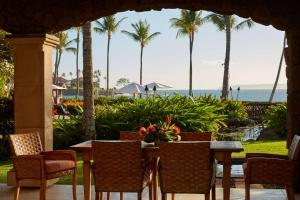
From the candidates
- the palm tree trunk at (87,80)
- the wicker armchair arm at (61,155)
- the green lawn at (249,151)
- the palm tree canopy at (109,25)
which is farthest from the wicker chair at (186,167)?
the palm tree canopy at (109,25)

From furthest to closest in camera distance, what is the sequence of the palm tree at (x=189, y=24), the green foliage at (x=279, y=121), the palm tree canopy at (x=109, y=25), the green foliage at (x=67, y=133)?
the palm tree canopy at (x=109, y=25) → the palm tree at (x=189, y=24) → the green foliage at (x=279, y=121) → the green foliage at (x=67, y=133)

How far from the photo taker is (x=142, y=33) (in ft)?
161

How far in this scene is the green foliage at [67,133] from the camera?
40.3 feet

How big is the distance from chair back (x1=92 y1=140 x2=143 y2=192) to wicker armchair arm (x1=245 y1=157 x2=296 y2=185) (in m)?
1.18

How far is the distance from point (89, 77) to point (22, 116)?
4.93 m

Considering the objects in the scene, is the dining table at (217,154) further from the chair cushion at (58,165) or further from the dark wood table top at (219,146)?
the chair cushion at (58,165)

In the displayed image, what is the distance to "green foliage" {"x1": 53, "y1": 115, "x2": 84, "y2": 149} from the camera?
12297 mm

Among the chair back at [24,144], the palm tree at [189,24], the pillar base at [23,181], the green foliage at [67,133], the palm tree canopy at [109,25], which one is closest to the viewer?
the chair back at [24,144]

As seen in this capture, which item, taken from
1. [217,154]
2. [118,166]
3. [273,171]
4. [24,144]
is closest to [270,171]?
[273,171]

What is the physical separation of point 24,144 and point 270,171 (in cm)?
297

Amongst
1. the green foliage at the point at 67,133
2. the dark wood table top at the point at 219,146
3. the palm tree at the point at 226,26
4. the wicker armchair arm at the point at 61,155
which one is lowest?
the green foliage at the point at 67,133

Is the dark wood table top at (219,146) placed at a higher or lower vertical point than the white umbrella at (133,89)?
lower

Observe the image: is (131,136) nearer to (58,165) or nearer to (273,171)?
(58,165)

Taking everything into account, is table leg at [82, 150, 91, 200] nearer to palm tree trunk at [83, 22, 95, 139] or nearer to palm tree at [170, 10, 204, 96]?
palm tree trunk at [83, 22, 95, 139]
